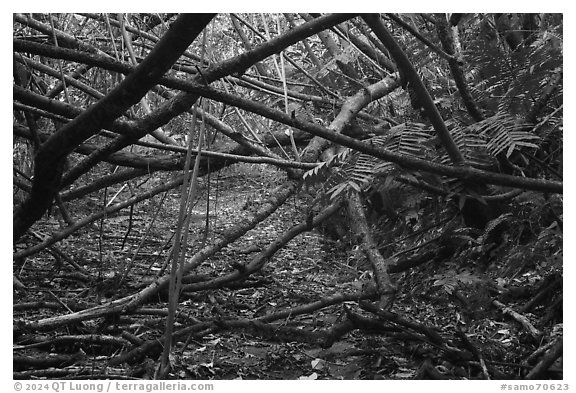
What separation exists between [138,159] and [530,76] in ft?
4.42

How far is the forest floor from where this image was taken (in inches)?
56.6

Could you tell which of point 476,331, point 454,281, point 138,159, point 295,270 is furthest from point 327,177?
point 295,270

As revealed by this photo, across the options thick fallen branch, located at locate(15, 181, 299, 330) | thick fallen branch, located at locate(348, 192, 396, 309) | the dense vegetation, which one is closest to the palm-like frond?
the dense vegetation

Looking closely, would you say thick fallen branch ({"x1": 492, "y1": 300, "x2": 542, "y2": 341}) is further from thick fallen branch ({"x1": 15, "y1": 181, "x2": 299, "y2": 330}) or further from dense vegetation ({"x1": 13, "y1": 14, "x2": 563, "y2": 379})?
thick fallen branch ({"x1": 15, "y1": 181, "x2": 299, "y2": 330})

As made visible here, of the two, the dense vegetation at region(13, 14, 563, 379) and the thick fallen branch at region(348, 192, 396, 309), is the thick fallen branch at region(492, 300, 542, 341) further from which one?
the thick fallen branch at region(348, 192, 396, 309)

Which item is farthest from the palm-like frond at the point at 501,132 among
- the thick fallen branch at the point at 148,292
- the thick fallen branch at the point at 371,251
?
the thick fallen branch at the point at 148,292

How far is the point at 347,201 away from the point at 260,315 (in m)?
0.50

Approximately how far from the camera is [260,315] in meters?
2.06

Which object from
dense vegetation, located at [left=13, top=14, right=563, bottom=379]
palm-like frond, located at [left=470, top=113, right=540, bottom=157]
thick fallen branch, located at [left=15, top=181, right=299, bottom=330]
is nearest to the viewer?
dense vegetation, located at [left=13, top=14, right=563, bottom=379]

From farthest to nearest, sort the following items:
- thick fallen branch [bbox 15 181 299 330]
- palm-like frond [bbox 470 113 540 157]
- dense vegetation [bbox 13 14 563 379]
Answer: thick fallen branch [bbox 15 181 299 330]
palm-like frond [bbox 470 113 540 157]
dense vegetation [bbox 13 14 563 379]

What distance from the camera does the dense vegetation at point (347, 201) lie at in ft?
4.18

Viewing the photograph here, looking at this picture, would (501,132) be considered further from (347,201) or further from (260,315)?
(260,315)

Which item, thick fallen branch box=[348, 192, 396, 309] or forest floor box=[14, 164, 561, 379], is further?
thick fallen branch box=[348, 192, 396, 309]

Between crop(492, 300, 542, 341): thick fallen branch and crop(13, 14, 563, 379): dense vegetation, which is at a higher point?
crop(13, 14, 563, 379): dense vegetation
